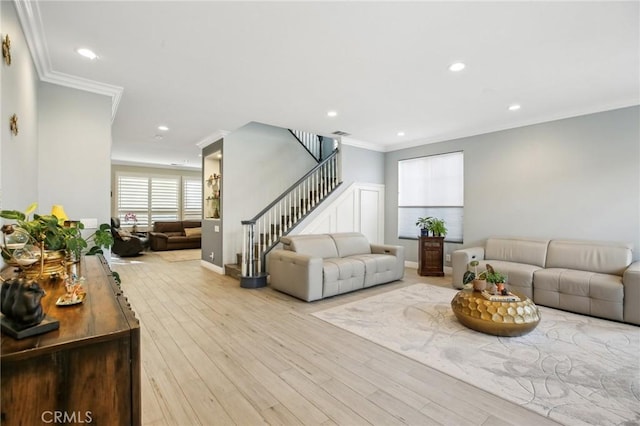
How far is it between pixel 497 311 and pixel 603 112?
3.58 meters

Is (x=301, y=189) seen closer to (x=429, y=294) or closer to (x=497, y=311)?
(x=429, y=294)

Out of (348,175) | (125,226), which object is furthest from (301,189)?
(125,226)

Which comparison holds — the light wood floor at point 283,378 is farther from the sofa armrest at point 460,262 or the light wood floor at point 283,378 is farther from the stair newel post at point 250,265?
the sofa armrest at point 460,262

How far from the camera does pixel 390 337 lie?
291 cm

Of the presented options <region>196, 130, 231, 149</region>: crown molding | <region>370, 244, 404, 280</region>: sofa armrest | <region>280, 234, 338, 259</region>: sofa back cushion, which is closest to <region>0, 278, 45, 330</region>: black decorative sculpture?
<region>280, 234, 338, 259</region>: sofa back cushion

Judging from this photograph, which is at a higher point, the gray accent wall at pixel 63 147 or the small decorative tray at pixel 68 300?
the gray accent wall at pixel 63 147

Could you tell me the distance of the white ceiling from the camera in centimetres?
229

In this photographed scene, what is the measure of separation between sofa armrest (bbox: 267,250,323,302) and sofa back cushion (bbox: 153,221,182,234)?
647 cm

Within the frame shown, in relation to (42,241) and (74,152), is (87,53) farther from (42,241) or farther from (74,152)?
(42,241)

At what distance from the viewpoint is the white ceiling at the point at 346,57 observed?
2.29 meters

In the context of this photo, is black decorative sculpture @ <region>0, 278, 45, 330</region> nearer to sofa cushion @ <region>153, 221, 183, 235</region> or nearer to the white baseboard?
the white baseboard

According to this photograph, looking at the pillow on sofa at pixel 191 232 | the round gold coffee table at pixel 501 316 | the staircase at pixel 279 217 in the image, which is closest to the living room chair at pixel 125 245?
the pillow on sofa at pixel 191 232

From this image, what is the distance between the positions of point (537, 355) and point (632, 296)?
5.60 feet

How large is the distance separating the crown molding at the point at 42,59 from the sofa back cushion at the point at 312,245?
298 centimetres
